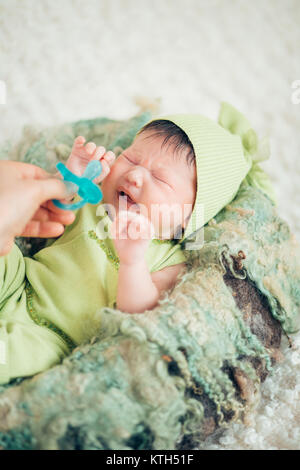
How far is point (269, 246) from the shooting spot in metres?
1.01

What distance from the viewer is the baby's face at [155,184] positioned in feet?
3.15

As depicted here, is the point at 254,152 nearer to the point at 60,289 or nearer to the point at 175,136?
the point at 175,136

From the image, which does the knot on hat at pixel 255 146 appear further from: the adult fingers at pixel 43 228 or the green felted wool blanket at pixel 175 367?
the adult fingers at pixel 43 228

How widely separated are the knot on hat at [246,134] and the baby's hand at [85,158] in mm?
418

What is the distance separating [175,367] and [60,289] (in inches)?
12.8

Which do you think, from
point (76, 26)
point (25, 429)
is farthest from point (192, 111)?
point (25, 429)

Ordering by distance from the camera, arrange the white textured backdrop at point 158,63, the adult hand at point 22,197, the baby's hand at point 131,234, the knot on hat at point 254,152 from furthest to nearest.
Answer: the white textured backdrop at point 158,63
the knot on hat at point 254,152
the baby's hand at point 131,234
the adult hand at point 22,197

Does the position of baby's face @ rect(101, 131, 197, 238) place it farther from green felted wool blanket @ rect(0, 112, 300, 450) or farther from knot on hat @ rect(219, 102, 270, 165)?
knot on hat @ rect(219, 102, 270, 165)

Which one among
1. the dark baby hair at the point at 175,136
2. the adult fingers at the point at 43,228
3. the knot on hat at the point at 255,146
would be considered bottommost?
the adult fingers at the point at 43,228

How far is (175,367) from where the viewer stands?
2.43 feet

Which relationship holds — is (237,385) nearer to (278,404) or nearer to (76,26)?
(278,404)

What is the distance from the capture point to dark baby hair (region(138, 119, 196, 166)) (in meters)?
1.01

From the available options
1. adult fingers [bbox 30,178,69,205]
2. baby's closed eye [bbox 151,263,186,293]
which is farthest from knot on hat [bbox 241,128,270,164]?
adult fingers [bbox 30,178,69,205]

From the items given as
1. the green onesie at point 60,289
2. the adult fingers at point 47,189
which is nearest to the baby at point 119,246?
the green onesie at point 60,289
